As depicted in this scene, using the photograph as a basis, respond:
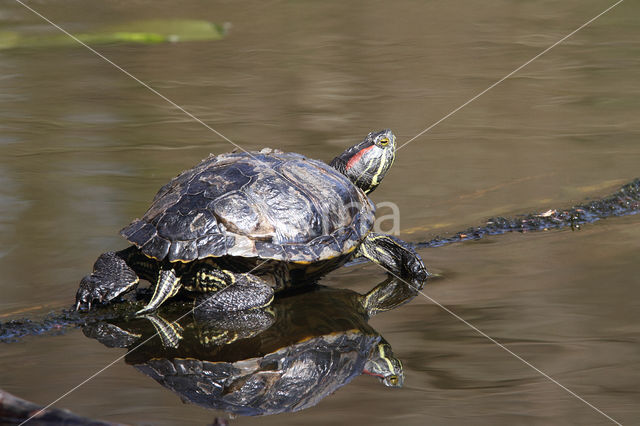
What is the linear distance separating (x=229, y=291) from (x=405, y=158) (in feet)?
10.1

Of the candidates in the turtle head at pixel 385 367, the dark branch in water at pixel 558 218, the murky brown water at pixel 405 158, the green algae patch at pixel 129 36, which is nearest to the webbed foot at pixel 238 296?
the murky brown water at pixel 405 158

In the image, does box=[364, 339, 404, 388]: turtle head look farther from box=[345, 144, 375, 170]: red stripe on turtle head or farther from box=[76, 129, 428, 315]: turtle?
box=[345, 144, 375, 170]: red stripe on turtle head

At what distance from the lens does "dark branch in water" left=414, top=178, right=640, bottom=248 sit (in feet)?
15.8

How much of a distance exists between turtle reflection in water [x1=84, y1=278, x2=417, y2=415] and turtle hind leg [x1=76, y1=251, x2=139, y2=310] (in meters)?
0.15

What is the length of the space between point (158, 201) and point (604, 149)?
408cm

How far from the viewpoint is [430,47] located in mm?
10375

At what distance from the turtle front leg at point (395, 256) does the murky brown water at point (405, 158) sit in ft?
0.39

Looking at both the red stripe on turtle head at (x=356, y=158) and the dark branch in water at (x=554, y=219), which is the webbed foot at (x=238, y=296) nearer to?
the dark branch in water at (x=554, y=219)

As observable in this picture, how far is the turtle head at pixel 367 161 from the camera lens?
4.91 m

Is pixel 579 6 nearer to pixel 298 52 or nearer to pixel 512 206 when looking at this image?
pixel 298 52

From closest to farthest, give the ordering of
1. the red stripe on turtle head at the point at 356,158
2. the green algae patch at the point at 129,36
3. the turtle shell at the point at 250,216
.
Result: the turtle shell at the point at 250,216 < the red stripe on turtle head at the point at 356,158 < the green algae patch at the point at 129,36

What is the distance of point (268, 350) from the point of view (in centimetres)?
339

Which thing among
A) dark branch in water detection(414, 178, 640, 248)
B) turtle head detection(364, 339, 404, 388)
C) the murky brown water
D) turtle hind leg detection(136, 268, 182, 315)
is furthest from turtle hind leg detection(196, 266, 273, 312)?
dark branch in water detection(414, 178, 640, 248)

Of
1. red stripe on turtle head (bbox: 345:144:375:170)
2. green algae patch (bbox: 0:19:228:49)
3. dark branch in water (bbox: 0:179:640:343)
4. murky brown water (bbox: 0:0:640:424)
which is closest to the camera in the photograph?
murky brown water (bbox: 0:0:640:424)
